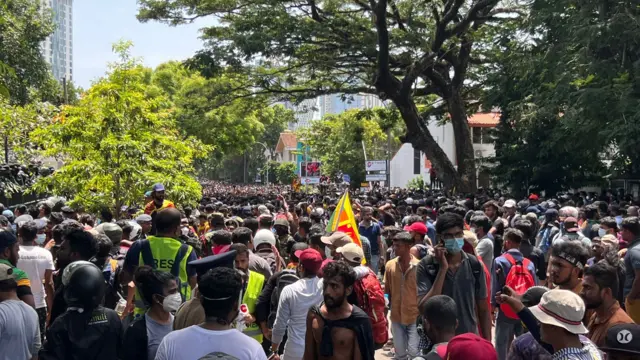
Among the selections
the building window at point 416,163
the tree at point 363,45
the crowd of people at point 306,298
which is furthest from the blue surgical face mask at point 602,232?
the building window at point 416,163

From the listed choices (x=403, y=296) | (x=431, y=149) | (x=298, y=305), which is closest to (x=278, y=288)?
(x=298, y=305)

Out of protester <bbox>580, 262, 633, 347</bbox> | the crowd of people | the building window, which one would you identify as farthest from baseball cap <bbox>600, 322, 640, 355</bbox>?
the building window

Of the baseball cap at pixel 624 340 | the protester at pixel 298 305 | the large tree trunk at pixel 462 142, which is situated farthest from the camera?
the large tree trunk at pixel 462 142

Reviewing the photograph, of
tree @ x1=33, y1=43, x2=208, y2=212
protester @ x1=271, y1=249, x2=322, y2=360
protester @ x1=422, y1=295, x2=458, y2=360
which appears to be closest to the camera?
protester @ x1=422, y1=295, x2=458, y2=360

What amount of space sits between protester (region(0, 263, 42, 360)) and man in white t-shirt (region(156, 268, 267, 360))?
1.62 meters

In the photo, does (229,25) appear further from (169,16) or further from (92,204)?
(92,204)

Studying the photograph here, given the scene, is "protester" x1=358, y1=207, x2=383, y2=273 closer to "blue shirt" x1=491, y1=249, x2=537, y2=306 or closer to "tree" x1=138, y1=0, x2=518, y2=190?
"blue shirt" x1=491, y1=249, x2=537, y2=306

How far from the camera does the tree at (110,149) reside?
44.6 feet

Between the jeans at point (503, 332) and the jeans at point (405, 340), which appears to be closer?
the jeans at point (503, 332)

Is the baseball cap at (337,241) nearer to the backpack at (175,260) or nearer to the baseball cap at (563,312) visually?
the backpack at (175,260)

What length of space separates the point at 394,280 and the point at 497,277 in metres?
1.08

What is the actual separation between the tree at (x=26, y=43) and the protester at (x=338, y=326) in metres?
28.7

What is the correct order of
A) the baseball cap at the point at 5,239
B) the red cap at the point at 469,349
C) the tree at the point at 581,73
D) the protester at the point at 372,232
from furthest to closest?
the tree at the point at 581,73 < the protester at the point at 372,232 < the baseball cap at the point at 5,239 < the red cap at the point at 469,349

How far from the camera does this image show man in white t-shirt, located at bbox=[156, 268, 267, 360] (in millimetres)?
3523
